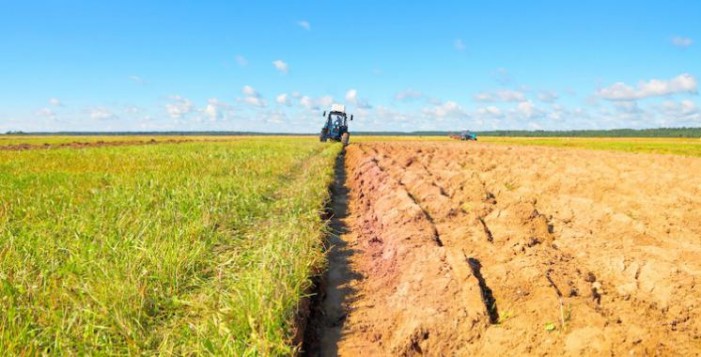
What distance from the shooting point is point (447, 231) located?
6406 mm

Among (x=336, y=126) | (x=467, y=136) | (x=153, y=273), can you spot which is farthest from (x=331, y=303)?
(x=467, y=136)

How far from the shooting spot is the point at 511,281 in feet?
14.2

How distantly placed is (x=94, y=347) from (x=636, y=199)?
9.52 meters

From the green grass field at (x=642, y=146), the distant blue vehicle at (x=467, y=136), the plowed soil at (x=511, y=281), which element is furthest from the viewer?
the distant blue vehicle at (x=467, y=136)

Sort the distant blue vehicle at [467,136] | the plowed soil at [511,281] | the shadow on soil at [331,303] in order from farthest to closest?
the distant blue vehicle at [467,136]
the shadow on soil at [331,303]
the plowed soil at [511,281]

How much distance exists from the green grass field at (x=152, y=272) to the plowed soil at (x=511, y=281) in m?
0.62

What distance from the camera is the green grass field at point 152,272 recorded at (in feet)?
9.97

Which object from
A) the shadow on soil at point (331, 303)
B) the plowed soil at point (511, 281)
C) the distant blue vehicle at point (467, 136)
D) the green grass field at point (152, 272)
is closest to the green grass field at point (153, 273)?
the green grass field at point (152, 272)

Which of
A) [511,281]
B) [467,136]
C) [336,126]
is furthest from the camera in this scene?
[467,136]

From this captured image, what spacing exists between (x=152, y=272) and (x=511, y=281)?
3.17 m

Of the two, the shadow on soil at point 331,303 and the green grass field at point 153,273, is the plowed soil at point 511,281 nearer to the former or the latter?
the shadow on soil at point 331,303

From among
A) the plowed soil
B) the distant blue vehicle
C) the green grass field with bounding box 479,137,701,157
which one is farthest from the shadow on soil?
the distant blue vehicle

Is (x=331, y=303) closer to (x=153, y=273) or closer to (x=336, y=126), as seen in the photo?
(x=153, y=273)

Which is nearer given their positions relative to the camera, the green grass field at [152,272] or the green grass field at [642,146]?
the green grass field at [152,272]
